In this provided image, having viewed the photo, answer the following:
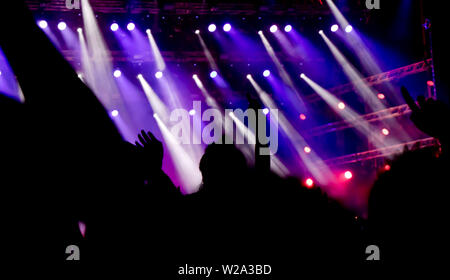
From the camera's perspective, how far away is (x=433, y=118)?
61.1 inches

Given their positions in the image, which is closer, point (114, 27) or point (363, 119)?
point (114, 27)

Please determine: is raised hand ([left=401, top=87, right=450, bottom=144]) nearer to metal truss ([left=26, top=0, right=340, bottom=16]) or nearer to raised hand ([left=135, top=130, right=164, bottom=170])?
raised hand ([left=135, top=130, right=164, bottom=170])

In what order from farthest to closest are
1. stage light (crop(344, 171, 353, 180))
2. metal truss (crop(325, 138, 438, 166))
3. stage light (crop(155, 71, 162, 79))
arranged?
stage light (crop(344, 171, 353, 180)), stage light (crop(155, 71, 162, 79)), metal truss (crop(325, 138, 438, 166))

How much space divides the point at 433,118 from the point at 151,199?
121 cm

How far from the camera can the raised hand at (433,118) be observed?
4.98 ft

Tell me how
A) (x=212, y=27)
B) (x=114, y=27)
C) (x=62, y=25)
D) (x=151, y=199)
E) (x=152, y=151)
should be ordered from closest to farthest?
(x=151, y=199) → (x=152, y=151) → (x=62, y=25) → (x=114, y=27) → (x=212, y=27)

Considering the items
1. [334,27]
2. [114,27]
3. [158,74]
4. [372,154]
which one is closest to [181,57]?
[158,74]

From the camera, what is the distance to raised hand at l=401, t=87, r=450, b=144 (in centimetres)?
152

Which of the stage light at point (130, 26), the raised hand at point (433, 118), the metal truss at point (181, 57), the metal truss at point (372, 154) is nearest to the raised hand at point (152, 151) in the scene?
the raised hand at point (433, 118)

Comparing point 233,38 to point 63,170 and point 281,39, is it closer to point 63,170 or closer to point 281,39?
point 281,39

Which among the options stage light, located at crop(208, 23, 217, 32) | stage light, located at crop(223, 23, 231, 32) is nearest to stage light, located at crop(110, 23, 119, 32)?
stage light, located at crop(208, 23, 217, 32)

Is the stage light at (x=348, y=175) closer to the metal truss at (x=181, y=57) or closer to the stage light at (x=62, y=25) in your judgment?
the metal truss at (x=181, y=57)

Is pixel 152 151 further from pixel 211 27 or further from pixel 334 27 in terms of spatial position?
pixel 334 27
